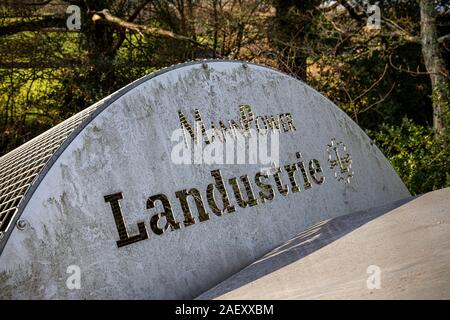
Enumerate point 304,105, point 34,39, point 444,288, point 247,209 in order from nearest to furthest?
point 444,288
point 247,209
point 304,105
point 34,39

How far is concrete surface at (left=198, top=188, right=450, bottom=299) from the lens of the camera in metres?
2.96

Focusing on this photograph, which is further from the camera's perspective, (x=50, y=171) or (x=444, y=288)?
(x=50, y=171)

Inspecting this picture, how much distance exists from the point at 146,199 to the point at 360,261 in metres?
1.26

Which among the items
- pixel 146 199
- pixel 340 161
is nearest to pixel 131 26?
pixel 340 161

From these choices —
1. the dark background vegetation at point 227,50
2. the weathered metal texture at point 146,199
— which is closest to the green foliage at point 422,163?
the dark background vegetation at point 227,50

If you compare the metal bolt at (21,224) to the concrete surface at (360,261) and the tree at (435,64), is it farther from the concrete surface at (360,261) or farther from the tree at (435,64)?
the tree at (435,64)

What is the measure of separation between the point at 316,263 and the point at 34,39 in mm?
6929

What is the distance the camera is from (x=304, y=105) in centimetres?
506

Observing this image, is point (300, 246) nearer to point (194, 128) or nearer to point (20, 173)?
point (194, 128)

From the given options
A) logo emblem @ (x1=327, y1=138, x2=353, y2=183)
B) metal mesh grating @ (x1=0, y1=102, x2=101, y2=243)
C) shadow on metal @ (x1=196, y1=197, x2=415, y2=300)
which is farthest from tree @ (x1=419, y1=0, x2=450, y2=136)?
metal mesh grating @ (x1=0, y1=102, x2=101, y2=243)

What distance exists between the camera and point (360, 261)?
3373 millimetres

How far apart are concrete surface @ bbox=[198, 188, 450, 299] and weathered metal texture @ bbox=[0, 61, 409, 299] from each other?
0.71 ft
